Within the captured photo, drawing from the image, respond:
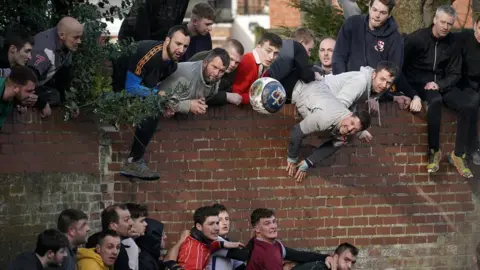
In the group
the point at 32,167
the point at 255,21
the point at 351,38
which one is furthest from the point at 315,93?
the point at 255,21

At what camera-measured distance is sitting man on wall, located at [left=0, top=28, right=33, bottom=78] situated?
496 inches

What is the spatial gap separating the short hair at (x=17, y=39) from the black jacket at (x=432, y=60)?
4.87 metres

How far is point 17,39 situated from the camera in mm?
12609

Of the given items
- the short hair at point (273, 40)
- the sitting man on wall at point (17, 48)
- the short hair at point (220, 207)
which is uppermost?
the short hair at point (273, 40)

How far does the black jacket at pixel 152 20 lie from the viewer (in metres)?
15.0

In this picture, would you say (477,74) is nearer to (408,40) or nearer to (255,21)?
(408,40)

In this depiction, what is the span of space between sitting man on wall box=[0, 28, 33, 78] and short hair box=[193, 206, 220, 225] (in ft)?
7.64

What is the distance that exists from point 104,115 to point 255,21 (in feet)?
75.5

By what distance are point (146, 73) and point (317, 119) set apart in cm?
193

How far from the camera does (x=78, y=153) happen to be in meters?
13.9

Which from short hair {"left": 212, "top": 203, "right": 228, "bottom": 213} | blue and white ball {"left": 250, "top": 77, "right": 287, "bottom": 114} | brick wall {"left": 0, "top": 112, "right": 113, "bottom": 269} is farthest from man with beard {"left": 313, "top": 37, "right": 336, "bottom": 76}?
brick wall {"left": 0, "top": 112, "right": 113, "bottom": 269}

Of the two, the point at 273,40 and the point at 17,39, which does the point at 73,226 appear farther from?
the point at 273,40

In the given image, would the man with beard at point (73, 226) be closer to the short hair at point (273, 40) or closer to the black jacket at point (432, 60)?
the short hair at point (273, 40)

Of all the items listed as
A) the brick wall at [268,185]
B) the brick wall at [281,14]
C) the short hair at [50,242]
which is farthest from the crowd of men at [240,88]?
the brick wall at [281,14]
